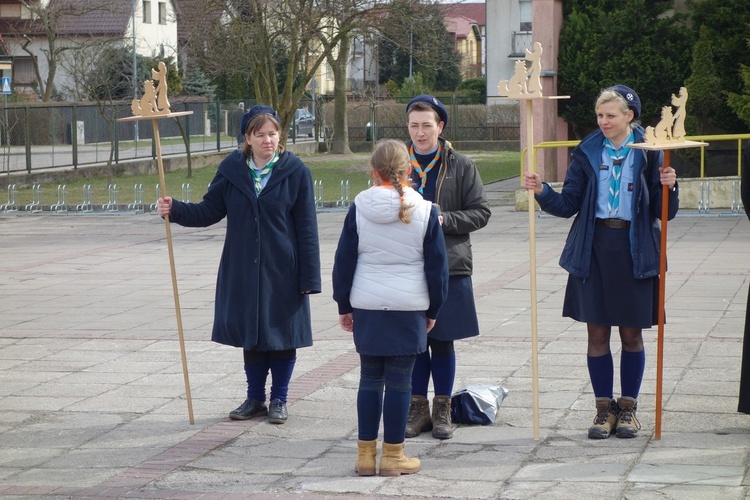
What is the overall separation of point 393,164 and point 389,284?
55 centimetres

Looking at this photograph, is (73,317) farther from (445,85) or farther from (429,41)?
(445,85)

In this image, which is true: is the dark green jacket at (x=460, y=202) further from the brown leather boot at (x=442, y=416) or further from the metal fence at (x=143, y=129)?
the metal fence at (x=143, y=129)

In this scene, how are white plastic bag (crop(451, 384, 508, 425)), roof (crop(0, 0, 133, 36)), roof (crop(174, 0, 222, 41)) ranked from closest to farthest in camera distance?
white plastic bag (crop(451, 384, 508, 425)) < roof (crop(174, 0, 222, 41)) < roof (crop(0, 0, 133, 36))

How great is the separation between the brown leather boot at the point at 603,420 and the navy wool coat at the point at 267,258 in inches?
65.0

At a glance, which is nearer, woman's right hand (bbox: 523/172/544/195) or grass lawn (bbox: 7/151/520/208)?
woman's right hand (bbox: 523/172/544/195)

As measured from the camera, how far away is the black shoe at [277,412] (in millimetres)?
6500

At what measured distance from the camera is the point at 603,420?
6.03m

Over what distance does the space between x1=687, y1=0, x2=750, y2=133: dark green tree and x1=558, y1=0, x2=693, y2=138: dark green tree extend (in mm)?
861

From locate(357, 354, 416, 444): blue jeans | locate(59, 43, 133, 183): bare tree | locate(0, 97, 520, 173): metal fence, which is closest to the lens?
locate(357, 354, 416, 444): blue jeans

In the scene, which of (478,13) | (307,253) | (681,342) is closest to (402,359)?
(307,253)

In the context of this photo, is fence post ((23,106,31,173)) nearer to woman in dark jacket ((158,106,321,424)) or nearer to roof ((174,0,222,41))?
roof ((174,0,222,41))

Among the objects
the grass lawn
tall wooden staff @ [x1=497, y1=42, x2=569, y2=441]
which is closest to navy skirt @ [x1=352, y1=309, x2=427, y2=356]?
tall wooden staff @ [x1=497, y1=42, x2=569, y2=441]

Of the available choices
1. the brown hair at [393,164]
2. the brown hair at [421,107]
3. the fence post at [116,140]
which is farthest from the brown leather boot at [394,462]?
the fence post at [116,140]

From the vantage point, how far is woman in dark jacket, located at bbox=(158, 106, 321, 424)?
6.45 metres
